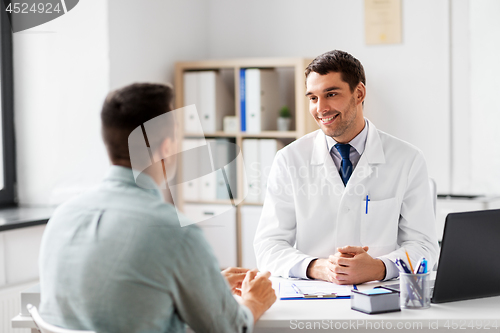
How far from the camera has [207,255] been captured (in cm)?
103

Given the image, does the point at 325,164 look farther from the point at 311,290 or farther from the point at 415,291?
the point at 415,291

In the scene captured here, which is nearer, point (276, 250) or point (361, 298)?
point (361, 298)

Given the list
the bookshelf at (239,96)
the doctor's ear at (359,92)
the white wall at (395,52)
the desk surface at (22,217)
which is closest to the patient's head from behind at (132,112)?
the doctor's ear at (359,92)

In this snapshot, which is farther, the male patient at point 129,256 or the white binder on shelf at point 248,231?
the white binder on shelf at point 248,231

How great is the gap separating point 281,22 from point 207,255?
297cm

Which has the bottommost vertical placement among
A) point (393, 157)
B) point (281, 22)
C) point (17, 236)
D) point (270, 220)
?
point (17, 236)

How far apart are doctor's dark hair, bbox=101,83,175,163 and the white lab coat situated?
0.80 metres

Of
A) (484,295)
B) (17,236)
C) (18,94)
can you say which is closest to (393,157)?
(484,295)

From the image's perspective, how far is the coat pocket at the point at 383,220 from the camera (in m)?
1.77

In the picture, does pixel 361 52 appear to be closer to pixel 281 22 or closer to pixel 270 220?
pixel 281 22

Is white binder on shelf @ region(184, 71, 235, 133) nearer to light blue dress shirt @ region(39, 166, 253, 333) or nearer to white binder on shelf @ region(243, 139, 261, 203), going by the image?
white binder on shelf @ region(243, 139, 261, 203)

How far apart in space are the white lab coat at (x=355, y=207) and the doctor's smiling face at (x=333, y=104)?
3.4 inches

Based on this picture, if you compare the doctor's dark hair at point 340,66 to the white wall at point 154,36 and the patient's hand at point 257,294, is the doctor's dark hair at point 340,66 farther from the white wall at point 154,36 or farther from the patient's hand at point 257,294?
the white wall at point 154,36

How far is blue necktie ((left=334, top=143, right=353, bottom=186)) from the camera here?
1.81m
